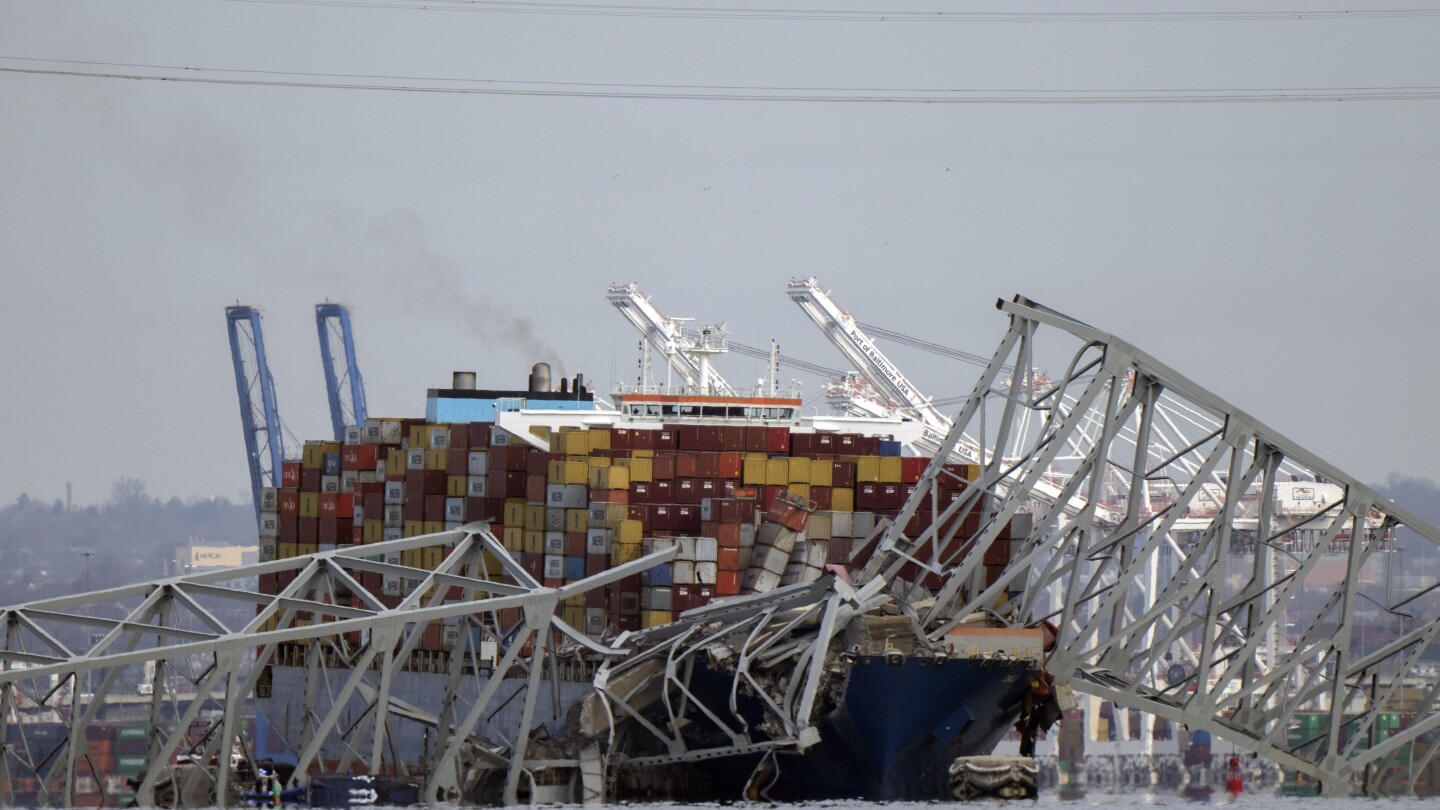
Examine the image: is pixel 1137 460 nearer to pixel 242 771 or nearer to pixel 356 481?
pixel 242 771

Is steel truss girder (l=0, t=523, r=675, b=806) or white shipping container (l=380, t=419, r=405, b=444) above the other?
white shipping container (l=380, t=419, r=405, b=444)

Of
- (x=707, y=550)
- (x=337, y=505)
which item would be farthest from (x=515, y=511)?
(x=337, y=505)

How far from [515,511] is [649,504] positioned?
21.4 ft

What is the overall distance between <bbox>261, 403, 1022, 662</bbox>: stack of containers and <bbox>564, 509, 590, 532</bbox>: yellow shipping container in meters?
0.07

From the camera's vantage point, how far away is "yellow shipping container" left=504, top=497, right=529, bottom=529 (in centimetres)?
6812

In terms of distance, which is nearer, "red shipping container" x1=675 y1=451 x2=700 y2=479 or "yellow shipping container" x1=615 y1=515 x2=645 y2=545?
"yellow shipping container" x1=615 y1=515 x2=645 y2=545

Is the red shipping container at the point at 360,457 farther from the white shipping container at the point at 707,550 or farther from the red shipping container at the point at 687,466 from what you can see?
the white shipping container at the point at 707,550

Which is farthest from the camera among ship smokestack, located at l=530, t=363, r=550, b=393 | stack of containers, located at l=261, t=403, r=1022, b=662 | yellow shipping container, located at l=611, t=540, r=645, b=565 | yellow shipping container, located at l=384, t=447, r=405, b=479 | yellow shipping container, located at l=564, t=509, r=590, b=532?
ship smokestack, located at l=530, t=363, r=550, b=393

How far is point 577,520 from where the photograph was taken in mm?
64875

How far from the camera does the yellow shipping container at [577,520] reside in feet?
212

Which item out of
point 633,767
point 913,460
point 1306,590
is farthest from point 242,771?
point 1306,590

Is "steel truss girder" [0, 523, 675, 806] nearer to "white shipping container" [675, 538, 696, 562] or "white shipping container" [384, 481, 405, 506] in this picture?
"white shipping container" [675, 538, 696, 562]

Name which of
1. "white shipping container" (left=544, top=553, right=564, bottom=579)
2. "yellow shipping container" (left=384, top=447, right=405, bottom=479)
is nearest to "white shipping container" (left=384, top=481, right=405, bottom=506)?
"yellow shipping container" (left=384, top=447, right=405, bottom=479)

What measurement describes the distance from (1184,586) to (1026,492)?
663 centimetres
